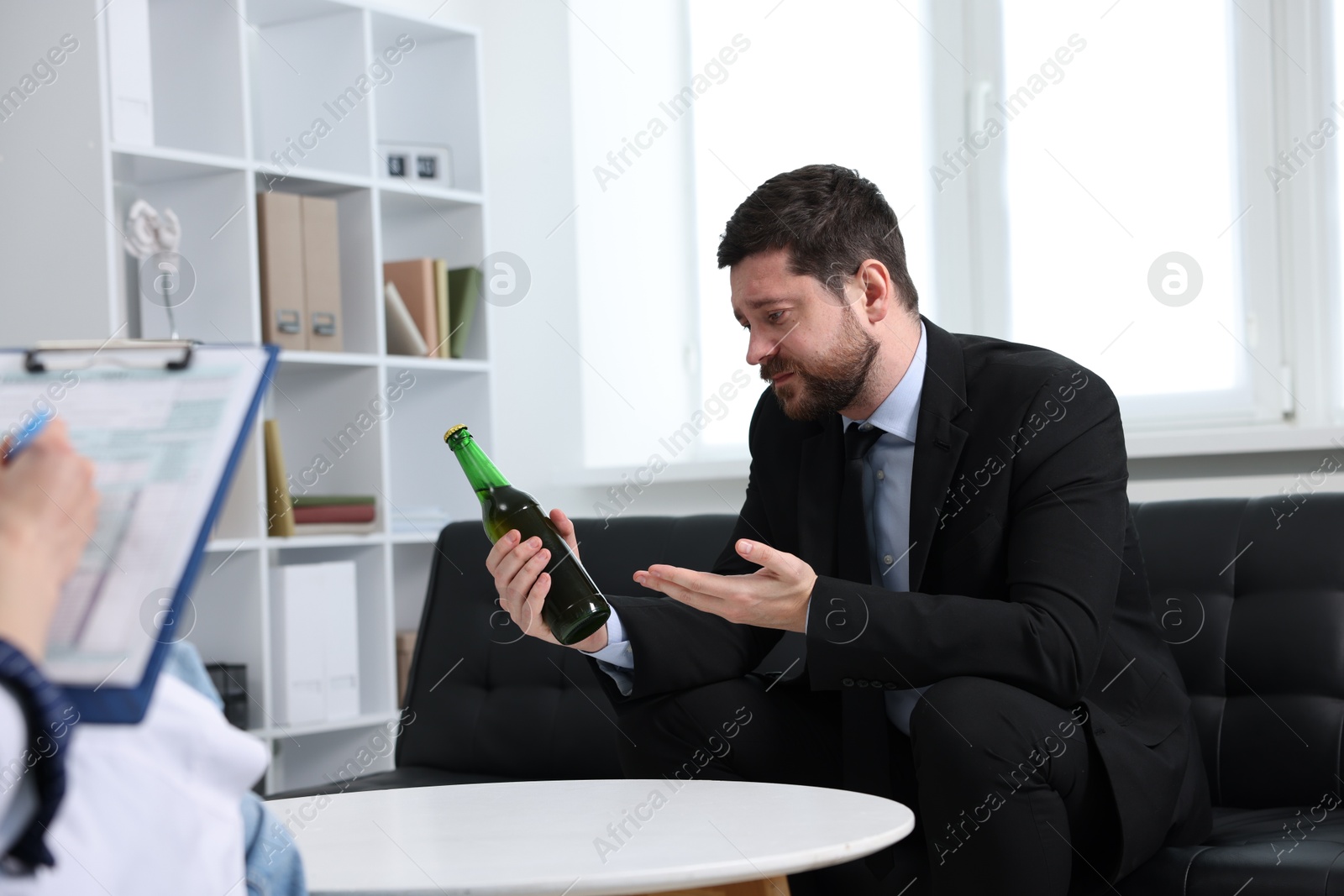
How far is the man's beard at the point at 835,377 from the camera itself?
171 centimetres

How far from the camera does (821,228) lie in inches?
68.7

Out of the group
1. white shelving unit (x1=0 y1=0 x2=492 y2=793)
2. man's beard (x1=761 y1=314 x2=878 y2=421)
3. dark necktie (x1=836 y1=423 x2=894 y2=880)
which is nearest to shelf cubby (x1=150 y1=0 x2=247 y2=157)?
white shelving unit (x1=0 y1=0 x2=492 y2=793)

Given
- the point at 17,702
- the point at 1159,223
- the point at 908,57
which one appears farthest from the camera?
the point at 908,57

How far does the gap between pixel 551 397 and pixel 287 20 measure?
118 cm

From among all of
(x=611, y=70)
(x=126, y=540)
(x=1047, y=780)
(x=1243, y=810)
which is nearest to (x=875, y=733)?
(x=1047, y=780)

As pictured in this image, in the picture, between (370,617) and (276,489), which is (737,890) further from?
(370,617)

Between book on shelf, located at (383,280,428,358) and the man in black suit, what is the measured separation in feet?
4.98

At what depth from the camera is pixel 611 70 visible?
11.5 feet

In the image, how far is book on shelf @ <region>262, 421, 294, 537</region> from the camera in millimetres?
2811

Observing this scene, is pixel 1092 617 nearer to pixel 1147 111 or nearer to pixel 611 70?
pixel 1147 111

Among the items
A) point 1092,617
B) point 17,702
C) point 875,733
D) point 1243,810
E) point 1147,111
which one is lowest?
point 1243,810

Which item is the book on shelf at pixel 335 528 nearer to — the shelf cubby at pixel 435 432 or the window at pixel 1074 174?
the shelf cubby at pixel 435 432

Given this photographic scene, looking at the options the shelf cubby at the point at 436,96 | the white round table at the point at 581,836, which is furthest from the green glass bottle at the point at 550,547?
the shelf cubby at the point at 436,96

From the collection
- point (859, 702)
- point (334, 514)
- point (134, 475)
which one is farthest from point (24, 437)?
point (334, 514)
